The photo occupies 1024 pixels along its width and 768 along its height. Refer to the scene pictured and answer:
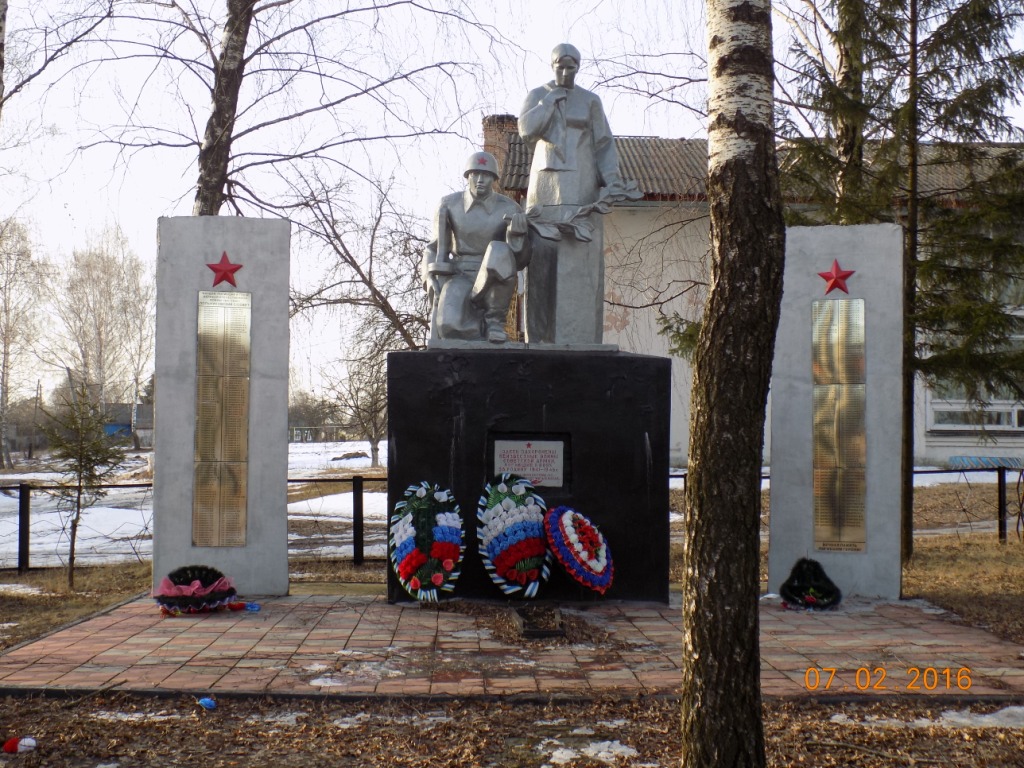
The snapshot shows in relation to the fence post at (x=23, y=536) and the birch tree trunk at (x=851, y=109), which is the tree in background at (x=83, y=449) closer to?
the fence post at (x=23, y=536)

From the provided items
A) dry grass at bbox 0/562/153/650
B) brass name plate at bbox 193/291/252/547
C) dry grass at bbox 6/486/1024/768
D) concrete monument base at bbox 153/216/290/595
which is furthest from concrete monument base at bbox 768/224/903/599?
dry grass at bbox 0/562/153/650

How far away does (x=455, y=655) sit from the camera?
17.3 feet

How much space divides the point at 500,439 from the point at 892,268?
3.24 m

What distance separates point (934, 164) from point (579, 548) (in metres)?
5.56

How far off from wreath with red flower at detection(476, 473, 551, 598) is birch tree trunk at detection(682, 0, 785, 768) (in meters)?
3.61

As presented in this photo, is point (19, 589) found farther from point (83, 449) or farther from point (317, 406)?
point (317, 406)

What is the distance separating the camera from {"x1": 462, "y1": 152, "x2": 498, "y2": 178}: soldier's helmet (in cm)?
736

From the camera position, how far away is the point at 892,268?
7289mm

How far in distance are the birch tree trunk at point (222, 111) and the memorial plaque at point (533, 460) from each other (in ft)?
16.2

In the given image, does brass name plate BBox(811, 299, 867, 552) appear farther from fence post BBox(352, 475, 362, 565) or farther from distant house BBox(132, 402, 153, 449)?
distant house BBox(132, 402, 153, 449)

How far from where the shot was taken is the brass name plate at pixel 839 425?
727 centimetres

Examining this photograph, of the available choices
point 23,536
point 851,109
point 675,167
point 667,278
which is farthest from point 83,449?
point 675,167
